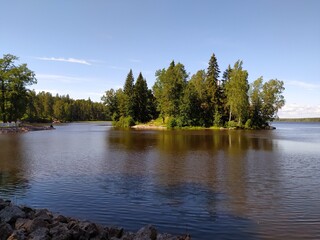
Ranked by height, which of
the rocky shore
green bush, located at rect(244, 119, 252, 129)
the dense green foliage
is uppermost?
the dense green foliage

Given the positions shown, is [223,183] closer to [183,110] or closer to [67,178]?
[67,178]

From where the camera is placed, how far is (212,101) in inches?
3935

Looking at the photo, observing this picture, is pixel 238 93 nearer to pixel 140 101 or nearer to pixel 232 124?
pixel 232 124

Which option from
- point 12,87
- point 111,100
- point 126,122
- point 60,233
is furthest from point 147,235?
point 111,100

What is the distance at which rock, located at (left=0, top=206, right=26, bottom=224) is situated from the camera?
1012 centimetres

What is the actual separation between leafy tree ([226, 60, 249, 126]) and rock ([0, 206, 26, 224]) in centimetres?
8383

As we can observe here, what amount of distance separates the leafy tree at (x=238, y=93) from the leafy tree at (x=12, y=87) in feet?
184

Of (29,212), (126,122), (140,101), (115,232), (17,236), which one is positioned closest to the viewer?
(17,236)

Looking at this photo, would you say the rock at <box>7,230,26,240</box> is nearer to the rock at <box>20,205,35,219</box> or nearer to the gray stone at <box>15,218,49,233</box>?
the gray stone at <box>15,218,49,233</box>

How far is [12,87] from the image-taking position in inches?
3307

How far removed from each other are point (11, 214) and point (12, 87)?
3213 inches

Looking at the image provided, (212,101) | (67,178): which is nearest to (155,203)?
(67,178)

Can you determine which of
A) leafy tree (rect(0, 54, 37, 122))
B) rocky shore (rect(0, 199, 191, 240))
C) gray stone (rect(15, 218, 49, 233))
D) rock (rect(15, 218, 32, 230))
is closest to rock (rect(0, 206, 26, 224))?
rocky shore (rect(0, 199, 191, 240))

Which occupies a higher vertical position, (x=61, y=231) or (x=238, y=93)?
(x=238, y=93)
